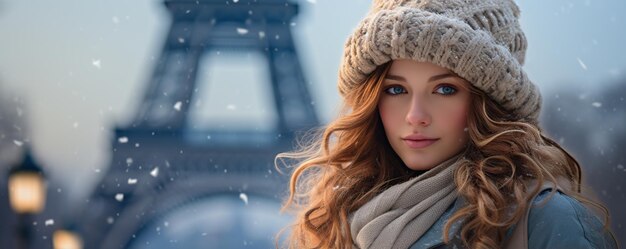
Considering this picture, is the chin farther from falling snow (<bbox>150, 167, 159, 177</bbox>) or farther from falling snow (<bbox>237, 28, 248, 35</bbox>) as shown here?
falling snow (<bbox>237, 28, 248, 35</bbox>)

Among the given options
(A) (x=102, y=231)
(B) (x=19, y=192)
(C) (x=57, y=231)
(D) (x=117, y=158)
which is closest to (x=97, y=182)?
(D) (x=117, y=158)

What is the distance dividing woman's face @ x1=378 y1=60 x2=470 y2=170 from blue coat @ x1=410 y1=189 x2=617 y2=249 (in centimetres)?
12

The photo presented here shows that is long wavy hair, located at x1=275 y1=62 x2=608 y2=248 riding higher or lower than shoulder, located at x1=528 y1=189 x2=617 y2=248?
higher

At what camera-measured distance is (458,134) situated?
3.28ft

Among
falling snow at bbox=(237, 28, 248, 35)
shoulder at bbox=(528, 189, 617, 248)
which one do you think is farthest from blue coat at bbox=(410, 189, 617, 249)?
falling snow at bbox=(237, 28, 248, 35)

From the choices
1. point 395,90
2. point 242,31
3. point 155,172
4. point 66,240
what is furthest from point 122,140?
point 395,90

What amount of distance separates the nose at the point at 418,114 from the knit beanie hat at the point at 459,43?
0.05 metres

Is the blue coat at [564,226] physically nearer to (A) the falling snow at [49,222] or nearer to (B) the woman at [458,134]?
(B) the woman at [458,134]

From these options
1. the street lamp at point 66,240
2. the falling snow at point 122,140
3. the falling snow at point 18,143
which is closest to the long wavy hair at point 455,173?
the falling snow at point 122,140

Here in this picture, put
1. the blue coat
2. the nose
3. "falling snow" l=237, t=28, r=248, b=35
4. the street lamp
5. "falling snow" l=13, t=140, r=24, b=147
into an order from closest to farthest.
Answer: the blue coat, the nose, "falling snow" l=13, t=140, r=24, b=147, the street lamp, "falling snow" l=237, t=28, r=248, b=35

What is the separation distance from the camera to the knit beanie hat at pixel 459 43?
951mm

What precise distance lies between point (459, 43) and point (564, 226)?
8.6 inches

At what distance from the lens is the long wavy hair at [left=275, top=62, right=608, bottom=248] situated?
0.92 metres

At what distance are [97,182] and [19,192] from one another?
1.60 m
